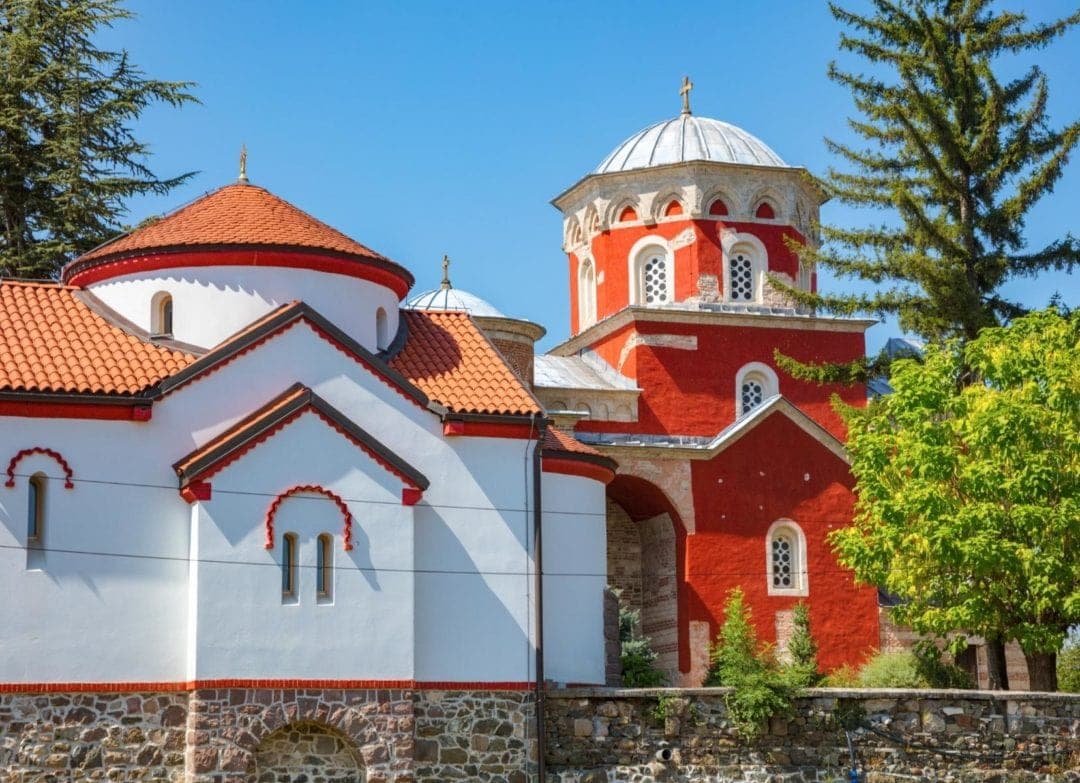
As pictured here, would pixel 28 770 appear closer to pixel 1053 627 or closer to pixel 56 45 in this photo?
pixel 1053 627

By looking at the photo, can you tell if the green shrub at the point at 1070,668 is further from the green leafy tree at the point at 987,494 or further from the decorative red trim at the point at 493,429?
the decorative red trim at the point at 493,429

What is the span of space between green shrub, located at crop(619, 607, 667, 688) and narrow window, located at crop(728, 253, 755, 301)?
8092 millimetres

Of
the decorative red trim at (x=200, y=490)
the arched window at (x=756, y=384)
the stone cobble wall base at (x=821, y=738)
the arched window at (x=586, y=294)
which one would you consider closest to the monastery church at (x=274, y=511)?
the decorative red trim at (x=200, y=490)

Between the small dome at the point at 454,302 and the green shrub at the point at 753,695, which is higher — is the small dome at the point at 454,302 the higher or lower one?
the higher one

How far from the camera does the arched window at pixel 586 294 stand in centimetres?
3931

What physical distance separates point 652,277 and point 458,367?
46.1 feet

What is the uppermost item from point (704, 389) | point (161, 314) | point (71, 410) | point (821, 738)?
point (704, 389)

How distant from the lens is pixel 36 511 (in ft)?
70.5

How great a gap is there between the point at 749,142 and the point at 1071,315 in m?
9.91

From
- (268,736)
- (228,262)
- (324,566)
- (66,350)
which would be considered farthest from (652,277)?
(268,736)

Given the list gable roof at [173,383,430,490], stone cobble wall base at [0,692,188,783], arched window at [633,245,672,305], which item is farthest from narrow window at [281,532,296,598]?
arched window at [633,245,672,305]

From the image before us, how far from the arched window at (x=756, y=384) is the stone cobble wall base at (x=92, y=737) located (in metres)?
18.2

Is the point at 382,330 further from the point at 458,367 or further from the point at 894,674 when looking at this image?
the point at 894,674

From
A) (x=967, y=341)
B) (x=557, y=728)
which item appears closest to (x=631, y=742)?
(x=557, y=728)
